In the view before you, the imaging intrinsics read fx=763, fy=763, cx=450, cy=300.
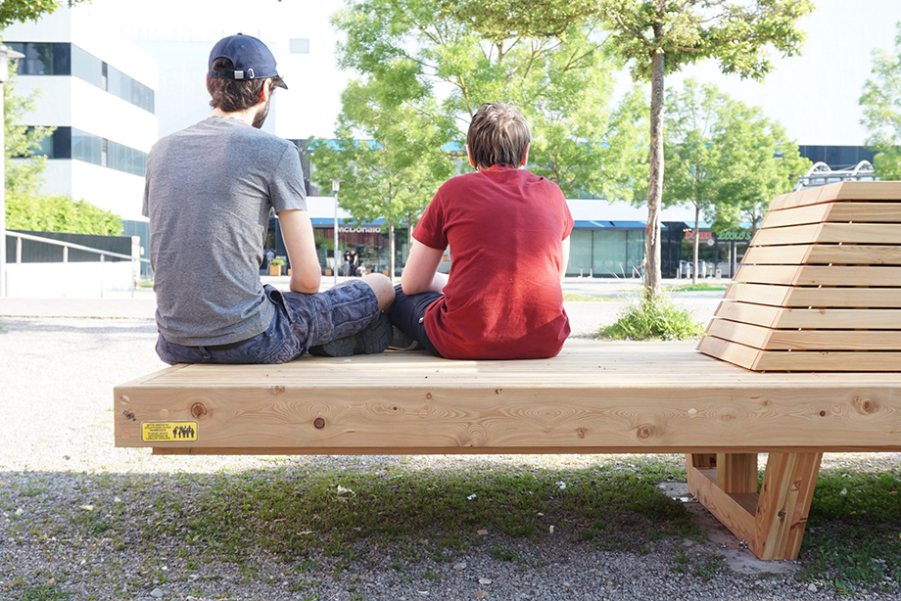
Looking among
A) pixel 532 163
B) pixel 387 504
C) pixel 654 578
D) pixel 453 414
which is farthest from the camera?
pixel 532 163

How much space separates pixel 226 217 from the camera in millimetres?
2652

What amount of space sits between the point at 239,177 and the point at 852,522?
304cm

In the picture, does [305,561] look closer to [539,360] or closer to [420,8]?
[539,360]

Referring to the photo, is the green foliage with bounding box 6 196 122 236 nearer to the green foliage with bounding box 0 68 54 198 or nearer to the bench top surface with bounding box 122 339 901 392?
the green foliage with bounding box 0 68 54 198

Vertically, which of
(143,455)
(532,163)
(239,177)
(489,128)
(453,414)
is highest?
(532,163)

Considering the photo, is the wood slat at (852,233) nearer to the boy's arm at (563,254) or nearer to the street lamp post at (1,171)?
the boy's arm at (563,254)

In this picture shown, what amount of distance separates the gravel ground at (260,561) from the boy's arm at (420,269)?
3.61 feet

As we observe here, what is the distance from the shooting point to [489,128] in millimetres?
3010

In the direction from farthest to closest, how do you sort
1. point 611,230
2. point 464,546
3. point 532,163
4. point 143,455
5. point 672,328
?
point 611,230 < point 532,163 < point 672,328 < point 143,455 < point 464,546

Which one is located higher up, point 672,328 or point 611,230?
point 611,230

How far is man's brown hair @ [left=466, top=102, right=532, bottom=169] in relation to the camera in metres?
3.00

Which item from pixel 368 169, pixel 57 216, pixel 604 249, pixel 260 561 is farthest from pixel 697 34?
pixel 604 249

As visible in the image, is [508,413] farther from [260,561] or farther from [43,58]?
[43,58]

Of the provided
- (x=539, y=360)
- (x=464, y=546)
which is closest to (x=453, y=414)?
(x=539, y=360)
